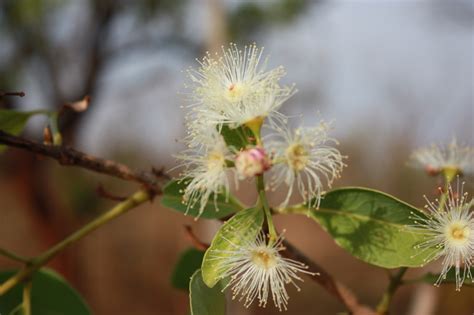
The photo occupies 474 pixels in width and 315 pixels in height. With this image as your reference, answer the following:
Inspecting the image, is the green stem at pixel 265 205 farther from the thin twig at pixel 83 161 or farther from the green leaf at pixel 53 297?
the green leaf at pixel 53 297

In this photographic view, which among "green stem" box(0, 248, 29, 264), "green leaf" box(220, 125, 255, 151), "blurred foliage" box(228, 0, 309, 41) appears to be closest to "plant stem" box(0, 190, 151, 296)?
"green stem" box(0, 248, 29, 264)

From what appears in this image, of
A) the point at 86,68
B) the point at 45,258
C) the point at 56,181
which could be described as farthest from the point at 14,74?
the point at 45,258

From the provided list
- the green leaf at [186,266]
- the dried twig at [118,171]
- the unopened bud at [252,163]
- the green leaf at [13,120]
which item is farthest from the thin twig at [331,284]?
the green leaf at [13,120]

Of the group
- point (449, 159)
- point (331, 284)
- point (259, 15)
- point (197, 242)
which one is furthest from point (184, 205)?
point (259, 15)

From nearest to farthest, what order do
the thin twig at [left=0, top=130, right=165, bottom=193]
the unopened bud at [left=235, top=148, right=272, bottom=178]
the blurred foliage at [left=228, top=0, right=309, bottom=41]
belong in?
the unopened bud at [left=235, top=148, right=272, bottom=178], the thin twig at [left=0, top=130, right=165, bottom=193], the blurred foliage at [left=228, top=0, right=309, bottom=41]

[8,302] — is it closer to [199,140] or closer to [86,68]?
[199,140]

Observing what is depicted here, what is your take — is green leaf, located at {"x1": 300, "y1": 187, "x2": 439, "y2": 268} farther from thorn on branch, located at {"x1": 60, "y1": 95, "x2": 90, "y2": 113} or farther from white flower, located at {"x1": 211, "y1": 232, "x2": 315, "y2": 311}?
thorn on branch, located at {"x1": 60, "y1": 95, "x2": 90, "y2": 113}

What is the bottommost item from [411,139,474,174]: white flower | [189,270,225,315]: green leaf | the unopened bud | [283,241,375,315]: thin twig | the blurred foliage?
[189,270,225,315]: green leaf
